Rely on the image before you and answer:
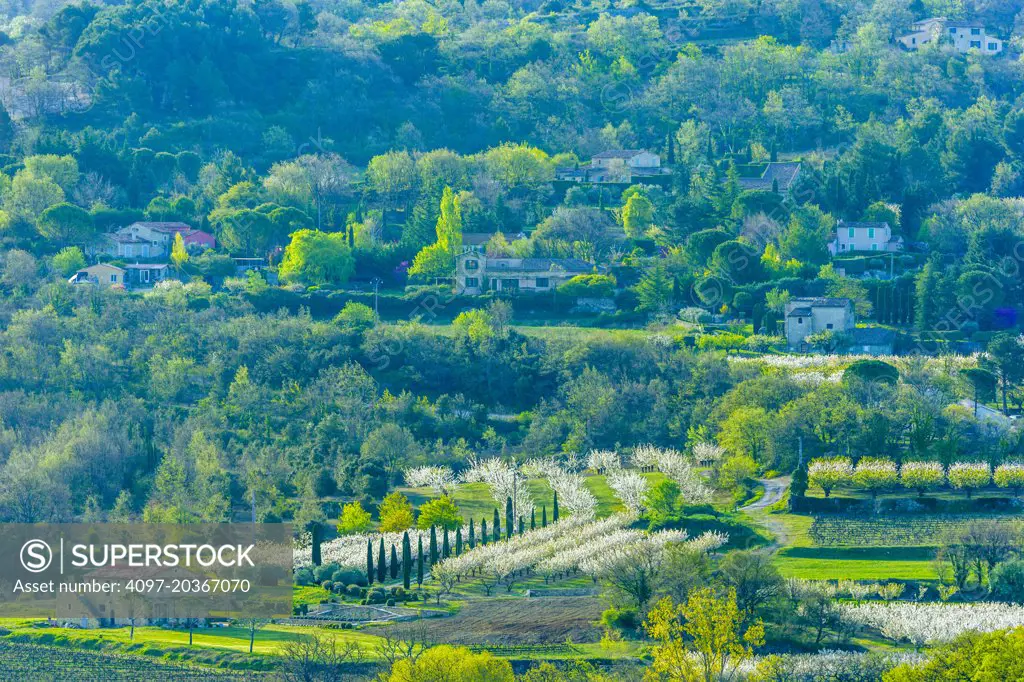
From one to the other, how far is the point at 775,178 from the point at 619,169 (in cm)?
825

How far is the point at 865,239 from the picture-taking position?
81.9m

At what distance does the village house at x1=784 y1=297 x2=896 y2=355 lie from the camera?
70.8 m

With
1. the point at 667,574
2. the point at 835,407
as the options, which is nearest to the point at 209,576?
the point at 667,574

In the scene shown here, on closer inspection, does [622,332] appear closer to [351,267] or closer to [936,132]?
[351,267]

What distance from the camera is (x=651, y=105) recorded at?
10312cm

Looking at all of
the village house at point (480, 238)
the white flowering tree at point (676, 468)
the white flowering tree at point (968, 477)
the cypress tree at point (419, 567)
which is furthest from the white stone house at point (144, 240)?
the white flowering tree at point (968, 477)

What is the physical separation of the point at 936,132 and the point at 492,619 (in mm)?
56545

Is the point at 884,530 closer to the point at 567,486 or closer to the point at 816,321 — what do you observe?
the point at 567,486

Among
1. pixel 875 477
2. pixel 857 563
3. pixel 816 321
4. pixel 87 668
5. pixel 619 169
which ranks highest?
pixel 619 169

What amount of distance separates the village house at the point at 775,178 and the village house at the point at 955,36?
26535 mm

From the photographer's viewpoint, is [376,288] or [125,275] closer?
[376,288]

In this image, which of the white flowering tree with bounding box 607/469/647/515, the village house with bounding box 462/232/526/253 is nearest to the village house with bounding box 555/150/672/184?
the village house with bounding box 462/232/526/253

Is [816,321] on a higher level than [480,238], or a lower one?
lower

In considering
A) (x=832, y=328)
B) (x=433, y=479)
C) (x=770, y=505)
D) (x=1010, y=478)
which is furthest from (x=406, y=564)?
(x=832, y=328)
